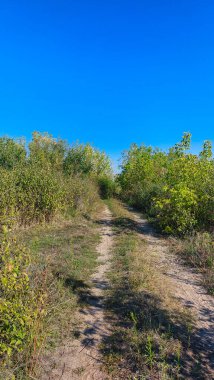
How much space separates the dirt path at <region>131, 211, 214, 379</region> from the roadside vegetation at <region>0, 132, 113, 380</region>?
2247mm

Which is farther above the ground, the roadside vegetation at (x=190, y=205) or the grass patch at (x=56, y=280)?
the roadside vegetation at (x=190, y=205)

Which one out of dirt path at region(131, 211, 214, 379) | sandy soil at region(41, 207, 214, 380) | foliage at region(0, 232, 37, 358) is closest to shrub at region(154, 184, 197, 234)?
dirt path at region(131, 211, 214, 379)

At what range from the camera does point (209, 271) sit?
755 centimetres

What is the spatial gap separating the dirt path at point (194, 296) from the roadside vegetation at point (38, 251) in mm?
2247

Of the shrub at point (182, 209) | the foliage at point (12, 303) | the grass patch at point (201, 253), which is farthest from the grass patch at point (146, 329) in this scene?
the shrub at point (182, 209)

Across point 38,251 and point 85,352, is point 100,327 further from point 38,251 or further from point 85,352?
point 38,251

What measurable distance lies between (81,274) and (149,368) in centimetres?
365

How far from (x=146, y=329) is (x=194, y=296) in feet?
6.87

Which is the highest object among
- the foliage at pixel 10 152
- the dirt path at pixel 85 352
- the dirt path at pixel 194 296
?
the foliage at pixel 10 152

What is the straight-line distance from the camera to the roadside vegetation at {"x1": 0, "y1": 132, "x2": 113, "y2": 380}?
11.6 ft

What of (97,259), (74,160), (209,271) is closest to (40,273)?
(97,259)

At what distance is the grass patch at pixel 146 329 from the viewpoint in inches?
155

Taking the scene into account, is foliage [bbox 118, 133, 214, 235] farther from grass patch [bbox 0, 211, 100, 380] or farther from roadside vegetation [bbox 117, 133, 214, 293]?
grass patch [bbox 0, 211, 100, 380]

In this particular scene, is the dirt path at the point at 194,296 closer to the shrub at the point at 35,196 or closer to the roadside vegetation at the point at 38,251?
the roadside vegetation at the point at 38,251
